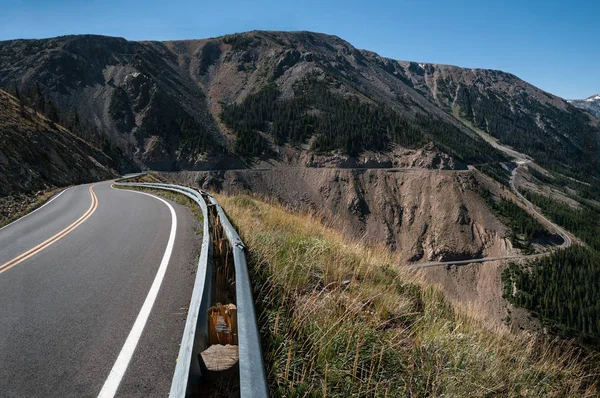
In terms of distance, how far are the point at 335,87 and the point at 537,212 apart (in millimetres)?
96476

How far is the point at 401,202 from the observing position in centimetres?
8400

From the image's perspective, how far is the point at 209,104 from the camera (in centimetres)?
14925

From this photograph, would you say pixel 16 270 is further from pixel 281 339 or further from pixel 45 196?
pixel 45 196

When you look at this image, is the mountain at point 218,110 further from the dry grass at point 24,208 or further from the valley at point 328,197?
the dry grass at point 24,208

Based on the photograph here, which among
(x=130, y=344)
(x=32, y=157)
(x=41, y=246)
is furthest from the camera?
(x=32, y=157)

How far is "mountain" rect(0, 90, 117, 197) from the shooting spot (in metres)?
24.0

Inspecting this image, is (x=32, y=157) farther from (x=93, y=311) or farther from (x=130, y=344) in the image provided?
(x=130, y=344)

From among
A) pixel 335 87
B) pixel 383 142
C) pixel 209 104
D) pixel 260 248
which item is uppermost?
pixel 335 87

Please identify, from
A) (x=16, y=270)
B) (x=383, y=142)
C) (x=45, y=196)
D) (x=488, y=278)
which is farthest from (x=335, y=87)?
(x=16, y=270)

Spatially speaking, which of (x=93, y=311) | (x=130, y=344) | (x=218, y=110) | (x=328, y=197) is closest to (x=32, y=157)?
(x=93, y=311)

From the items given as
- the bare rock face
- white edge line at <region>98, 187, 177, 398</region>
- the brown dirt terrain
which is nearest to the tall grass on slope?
white edge line at <region>98, 187, 177, 398</region>

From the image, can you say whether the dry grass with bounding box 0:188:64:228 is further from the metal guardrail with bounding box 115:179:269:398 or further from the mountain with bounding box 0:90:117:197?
the metal guardrail with bounding box 115:179:269:398

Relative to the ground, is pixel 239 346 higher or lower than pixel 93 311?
higher

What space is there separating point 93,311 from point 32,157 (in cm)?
3204
